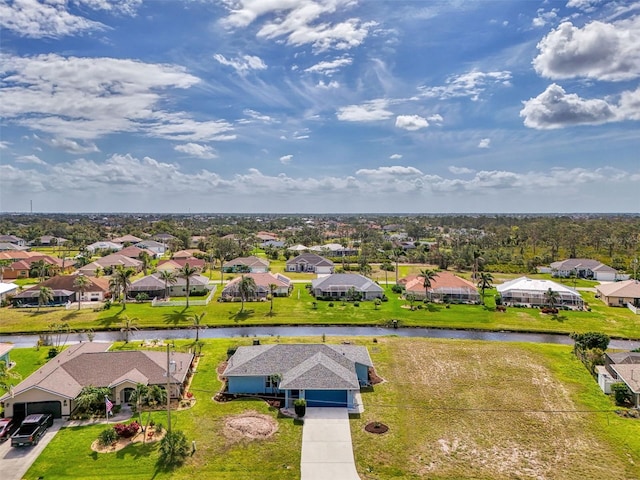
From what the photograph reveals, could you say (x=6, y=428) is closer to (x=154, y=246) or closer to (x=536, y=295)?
(x=536, y=295)

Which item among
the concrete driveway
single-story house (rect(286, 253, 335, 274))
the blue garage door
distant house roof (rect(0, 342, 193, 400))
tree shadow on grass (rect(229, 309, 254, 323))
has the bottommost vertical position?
the concrete driveway

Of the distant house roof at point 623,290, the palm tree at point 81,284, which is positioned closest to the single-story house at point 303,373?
the palm tree at point 81,284

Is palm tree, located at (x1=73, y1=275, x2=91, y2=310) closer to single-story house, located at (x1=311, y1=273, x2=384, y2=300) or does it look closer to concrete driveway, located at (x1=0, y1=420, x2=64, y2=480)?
single-story house, located at (x1=311, y1=273, x2=384, y2=300)

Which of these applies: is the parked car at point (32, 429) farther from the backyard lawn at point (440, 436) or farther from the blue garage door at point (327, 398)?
the blue garage door at point (327, 398)

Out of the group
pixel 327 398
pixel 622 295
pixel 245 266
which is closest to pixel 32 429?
pixel 327 398

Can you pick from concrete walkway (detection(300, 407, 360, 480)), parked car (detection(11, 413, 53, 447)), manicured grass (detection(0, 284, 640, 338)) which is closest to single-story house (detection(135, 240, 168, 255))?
manicured grass (detection(0, 284, 640, 338))
